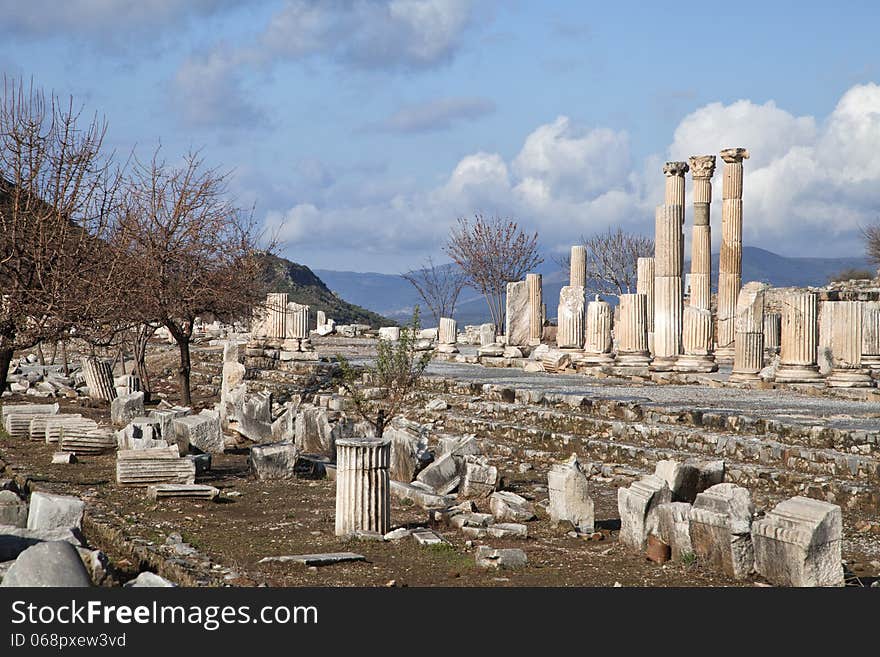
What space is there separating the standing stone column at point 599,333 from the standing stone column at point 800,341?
5.78 meters

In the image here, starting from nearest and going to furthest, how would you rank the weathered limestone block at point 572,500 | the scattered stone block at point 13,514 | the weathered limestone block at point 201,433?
the scattered stone block at point 13,514
the weathered limestone block at point 572,500
the weathered limestone block at point 201,433

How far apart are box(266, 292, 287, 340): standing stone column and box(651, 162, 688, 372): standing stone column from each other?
10.6 m

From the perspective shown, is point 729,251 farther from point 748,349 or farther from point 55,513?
point 55,513

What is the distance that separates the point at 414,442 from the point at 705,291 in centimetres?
1629

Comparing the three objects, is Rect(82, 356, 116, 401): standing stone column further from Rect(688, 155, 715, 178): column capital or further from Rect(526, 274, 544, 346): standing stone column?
Rect(688, 155, 715, 178): column capital

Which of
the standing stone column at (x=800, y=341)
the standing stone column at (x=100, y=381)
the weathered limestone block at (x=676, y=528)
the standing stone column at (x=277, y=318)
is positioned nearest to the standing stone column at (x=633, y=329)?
the standing stone column at (x=800, y=341)

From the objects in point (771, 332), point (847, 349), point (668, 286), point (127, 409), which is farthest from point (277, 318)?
Result: point (847, 349)

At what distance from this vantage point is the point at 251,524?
416 inches

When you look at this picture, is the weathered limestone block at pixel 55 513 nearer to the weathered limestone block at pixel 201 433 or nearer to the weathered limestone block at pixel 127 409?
the weathered limestone block at pixel 201 433

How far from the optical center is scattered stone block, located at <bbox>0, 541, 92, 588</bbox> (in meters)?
6.52

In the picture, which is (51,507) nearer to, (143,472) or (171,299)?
(143,472)

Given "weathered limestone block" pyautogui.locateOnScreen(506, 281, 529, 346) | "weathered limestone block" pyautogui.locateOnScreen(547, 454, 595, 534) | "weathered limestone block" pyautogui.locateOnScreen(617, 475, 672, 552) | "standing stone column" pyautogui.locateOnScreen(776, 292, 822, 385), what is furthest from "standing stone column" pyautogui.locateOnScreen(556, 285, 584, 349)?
"weathered limestone block" pyautogui.locateOnScreen(617, 475, 672, 552)

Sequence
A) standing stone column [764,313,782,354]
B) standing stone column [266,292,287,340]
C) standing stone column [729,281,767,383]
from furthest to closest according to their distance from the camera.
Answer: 1. standing stone column [266,292,287,340]
2. standing stone column [764,313,782,354]
3. standing stone column [729,281,767,383]

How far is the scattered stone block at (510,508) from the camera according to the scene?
10.7 meters
